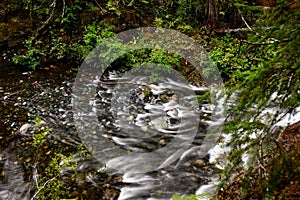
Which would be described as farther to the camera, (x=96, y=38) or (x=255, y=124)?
(x=96, y=38)

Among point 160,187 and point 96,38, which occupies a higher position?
point 96,38

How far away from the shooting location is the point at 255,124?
2.45 meters

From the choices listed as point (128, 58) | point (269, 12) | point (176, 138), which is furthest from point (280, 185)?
point (128, 58)

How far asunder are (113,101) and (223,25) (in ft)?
14.4

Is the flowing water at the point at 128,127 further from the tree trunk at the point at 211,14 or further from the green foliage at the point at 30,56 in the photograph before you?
the tree trunk at the point at 211,14

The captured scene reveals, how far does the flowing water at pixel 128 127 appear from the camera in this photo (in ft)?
16.6

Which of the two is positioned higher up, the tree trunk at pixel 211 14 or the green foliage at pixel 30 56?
the tree trunk at pixel 211 14

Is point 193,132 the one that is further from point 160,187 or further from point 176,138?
point 160,187

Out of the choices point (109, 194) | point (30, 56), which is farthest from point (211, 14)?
point (109, 194)

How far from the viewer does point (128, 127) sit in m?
6.50

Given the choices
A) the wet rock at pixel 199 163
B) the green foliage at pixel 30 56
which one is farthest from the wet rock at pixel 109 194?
the green foliage at pixel 30 56

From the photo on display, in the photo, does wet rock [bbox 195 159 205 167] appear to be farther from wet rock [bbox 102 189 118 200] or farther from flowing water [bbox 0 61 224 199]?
wet rock [bbox 102 189 118 200]

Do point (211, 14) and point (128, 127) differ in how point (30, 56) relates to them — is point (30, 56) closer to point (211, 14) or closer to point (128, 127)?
point (128, 127)

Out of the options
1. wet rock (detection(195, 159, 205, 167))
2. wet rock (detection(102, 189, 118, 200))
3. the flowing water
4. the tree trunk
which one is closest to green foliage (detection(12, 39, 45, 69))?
the flowing water
